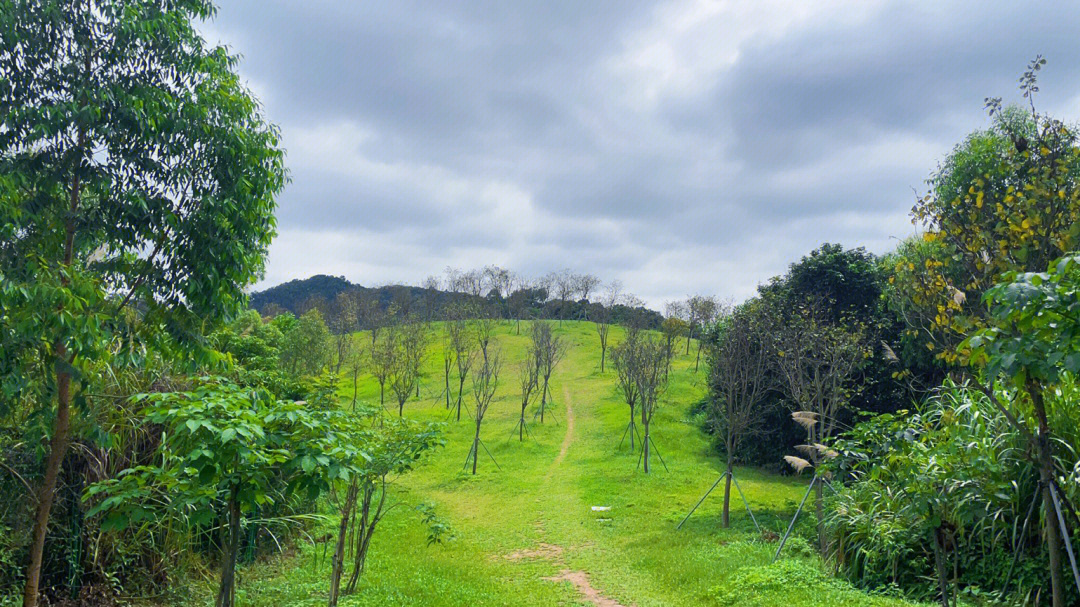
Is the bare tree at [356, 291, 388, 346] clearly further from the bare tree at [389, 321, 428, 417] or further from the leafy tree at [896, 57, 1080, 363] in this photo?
the leafy tree at [896, 57, 1080, 363]

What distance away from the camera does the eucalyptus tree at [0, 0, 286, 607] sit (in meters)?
5.47

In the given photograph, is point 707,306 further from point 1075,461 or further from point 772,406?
point 1075,461

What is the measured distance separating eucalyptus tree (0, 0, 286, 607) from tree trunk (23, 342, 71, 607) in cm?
1

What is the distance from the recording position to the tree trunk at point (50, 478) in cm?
573

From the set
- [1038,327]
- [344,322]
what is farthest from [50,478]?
[344,322]

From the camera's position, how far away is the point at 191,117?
6.07m

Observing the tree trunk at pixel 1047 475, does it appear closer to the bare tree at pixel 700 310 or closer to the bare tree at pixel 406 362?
the bare tree at pixel 406 362

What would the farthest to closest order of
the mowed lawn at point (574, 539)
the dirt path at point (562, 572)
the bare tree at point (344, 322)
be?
the bare tree at point (344, 322) → the dirt path at point (562, 572) → the mowed lawn at point (574, 539)

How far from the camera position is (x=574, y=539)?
49.5 feet

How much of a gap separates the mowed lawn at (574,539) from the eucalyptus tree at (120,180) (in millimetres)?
3759

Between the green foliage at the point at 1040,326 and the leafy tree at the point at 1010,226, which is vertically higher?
the leafy tree at the point at 1010,226

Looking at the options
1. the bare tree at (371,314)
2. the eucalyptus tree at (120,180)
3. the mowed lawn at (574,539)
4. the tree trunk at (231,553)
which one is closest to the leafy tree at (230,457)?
the tree trunk at (231,553)

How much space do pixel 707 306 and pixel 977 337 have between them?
2226 inches

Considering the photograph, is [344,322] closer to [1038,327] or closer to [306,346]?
[306,346]
